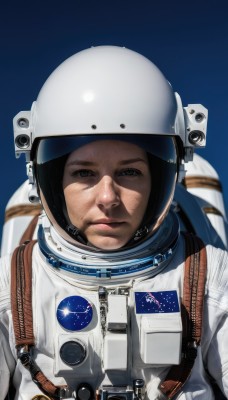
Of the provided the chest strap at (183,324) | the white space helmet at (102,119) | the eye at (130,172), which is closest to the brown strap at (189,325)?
the chest strap at (183,324)

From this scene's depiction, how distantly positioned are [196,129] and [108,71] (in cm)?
28

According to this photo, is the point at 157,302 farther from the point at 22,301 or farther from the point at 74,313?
the point at 22,301

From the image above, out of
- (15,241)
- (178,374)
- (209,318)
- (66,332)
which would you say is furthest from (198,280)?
(15,241)

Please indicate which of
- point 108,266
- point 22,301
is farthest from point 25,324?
point 108,266

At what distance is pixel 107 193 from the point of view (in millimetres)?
1362

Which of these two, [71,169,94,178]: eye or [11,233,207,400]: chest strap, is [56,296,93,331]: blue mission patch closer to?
[11,233,207,400]: chest strap

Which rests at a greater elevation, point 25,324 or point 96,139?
point 96,139

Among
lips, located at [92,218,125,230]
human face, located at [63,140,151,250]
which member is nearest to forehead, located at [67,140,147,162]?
human face, located at [63,140,151,250]

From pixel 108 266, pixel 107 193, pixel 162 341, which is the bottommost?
pixel 162 341

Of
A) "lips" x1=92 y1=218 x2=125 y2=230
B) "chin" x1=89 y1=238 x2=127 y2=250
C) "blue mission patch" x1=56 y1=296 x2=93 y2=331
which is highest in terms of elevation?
"lips" x1=92 y1=218 x2=125 y2=230

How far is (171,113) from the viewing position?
1490 mm

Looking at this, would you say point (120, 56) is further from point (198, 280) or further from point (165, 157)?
point (198, 280)

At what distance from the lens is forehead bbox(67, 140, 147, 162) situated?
1388 mm

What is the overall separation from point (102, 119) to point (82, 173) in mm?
128
